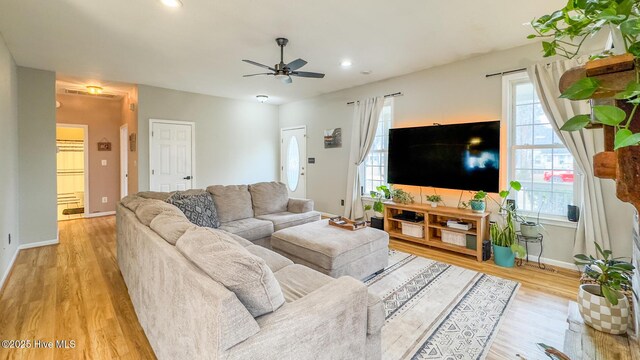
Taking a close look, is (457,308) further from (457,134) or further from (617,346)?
(457,134)

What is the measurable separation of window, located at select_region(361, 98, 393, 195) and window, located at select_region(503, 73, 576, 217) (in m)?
1.77

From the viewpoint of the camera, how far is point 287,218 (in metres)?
3.79

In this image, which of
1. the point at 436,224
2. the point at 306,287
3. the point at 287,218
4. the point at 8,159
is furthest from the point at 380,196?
the point at 8,159

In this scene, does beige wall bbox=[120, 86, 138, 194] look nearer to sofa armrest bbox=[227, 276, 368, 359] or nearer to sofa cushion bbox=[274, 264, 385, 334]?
sofa cushion bbox=[274, 264, 385, 334]

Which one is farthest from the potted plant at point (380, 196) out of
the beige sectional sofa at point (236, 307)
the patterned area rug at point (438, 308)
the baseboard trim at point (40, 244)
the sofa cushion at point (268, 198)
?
the baseboard trim at point (40, 244)

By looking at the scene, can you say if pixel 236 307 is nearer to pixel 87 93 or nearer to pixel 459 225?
pixel 459 225

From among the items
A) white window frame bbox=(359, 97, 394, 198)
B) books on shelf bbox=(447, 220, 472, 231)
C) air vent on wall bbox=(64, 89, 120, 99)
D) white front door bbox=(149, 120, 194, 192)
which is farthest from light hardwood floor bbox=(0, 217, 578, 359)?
air vent on wall bbox=(64, 89, 120, 99)

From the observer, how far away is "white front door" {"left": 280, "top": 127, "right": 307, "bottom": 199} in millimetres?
6500

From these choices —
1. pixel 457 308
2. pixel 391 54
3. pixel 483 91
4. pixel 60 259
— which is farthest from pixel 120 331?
pixel 483 91

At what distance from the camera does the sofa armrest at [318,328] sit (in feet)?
3.50

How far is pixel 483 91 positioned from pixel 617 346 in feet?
11.2

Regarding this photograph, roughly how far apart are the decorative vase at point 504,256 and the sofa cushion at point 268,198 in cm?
285

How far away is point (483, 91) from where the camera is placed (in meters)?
3.74

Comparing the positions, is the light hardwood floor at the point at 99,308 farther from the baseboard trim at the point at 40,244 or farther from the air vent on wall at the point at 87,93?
the air vent on wall at the point at 87,93
